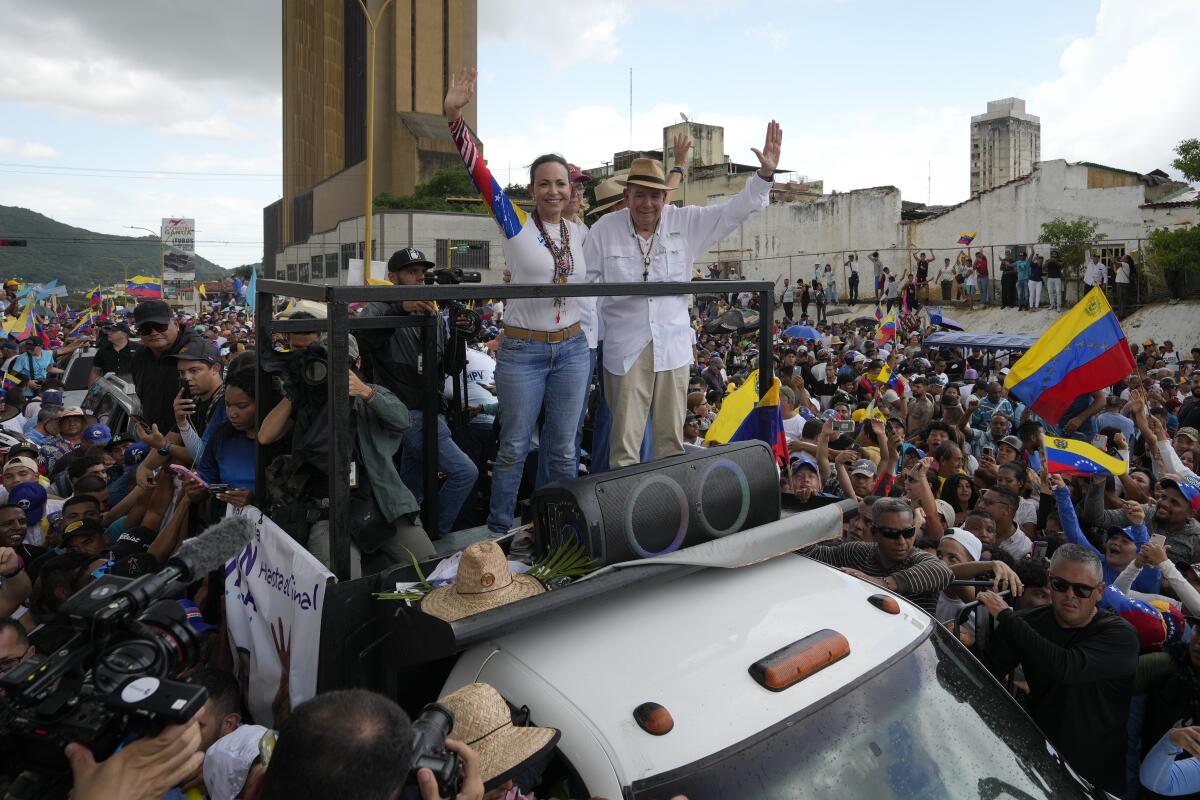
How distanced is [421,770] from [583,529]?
110cm

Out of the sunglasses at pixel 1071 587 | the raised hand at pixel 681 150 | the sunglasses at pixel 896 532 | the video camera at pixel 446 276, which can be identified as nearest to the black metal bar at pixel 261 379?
the video camera at pixel 446 276

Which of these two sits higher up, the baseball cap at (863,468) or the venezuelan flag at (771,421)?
the venezuelan flag at (771,421)

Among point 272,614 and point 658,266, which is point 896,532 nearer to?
point 658,266

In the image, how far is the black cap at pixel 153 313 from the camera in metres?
6.27

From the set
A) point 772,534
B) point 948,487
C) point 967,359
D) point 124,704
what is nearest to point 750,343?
point 967,359

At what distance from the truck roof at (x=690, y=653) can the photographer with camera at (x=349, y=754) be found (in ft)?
1.69

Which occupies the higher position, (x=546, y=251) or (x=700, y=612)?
(x=546, y=251)

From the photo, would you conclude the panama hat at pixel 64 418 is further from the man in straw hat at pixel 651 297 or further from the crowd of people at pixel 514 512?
the man in straw hat at pixel 651 297

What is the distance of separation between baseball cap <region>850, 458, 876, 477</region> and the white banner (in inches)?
195

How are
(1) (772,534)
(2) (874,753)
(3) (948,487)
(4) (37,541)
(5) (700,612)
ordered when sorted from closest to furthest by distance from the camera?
(2) (874,753) < (5) (700,612) < (1) (772,534) < (4) (37,541) < (3) (948,487)

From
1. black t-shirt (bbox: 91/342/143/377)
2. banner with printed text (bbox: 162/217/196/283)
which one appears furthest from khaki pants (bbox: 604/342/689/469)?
banner with printed text (bbox: 162/217/196/283)

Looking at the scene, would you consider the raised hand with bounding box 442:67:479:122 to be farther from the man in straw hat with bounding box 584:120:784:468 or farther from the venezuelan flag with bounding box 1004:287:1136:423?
the venezuelan flag with bounding box 1004:287:1136:423

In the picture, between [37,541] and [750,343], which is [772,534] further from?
[750,343]

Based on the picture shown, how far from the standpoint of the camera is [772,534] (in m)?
3.16
